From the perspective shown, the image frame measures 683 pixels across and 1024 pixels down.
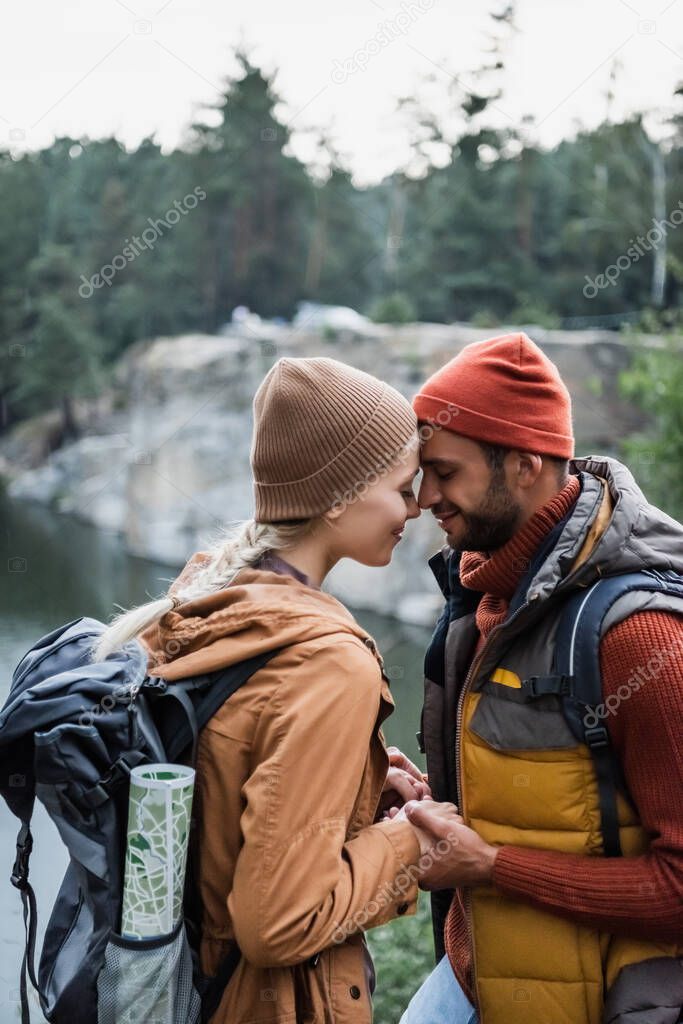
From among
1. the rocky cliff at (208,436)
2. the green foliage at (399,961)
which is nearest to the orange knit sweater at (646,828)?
the green foliage at (399,961)

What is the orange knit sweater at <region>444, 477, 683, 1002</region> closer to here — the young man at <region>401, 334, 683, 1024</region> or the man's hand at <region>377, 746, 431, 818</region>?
the young man at <region>401, 334, 683, 1024</region>

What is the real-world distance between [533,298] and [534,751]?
21.6 meters

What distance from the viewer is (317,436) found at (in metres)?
1.60

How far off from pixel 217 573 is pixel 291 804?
44cm

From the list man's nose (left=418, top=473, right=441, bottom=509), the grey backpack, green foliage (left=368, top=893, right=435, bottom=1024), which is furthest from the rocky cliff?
the grey backpack

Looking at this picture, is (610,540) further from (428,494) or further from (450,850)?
(450,850)

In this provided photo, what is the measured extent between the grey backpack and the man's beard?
57 centimetres

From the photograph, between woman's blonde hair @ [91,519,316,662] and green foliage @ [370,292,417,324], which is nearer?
woman's blonde hair @ [91,519,316,662]

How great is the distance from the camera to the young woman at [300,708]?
54.0 inches

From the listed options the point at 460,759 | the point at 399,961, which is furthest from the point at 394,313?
the point at 460,759

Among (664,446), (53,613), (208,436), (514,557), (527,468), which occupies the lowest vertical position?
(208,436)

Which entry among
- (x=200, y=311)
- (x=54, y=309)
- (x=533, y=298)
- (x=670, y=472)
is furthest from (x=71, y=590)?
(x=200, y=311)

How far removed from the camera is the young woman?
137cm

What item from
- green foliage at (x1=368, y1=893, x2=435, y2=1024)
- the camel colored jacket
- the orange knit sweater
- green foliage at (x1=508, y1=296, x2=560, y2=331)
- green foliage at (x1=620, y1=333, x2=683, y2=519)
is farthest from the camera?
green foliage at (x1=508, y1=296, x2=560, y2=331)
